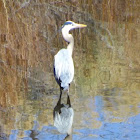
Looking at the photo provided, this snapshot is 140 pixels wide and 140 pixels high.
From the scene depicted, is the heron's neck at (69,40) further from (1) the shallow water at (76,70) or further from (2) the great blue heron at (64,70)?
(1) the shallow water at (76,70)

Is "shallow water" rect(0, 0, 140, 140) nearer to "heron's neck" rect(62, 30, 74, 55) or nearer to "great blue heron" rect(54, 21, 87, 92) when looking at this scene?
"great blue heron" rect(54, 21, 87, 92)

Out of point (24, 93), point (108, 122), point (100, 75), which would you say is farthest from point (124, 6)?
point (108, 122)

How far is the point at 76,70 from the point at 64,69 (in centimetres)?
133

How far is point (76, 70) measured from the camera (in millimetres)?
8266

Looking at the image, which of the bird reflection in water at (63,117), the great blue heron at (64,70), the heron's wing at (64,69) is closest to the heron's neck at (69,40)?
the great blue heron at (64,70)

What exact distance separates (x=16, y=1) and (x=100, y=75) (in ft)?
19.0

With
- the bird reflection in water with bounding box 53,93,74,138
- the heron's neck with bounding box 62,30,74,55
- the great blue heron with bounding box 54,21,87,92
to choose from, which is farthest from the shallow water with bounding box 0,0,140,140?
the heron's neck with bounding box 62,30,74,55

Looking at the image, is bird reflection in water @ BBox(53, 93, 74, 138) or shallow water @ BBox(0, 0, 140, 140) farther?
shallow water @ BBox(0, 0, 140, 140)

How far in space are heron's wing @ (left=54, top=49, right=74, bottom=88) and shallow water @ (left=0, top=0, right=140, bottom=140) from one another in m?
0.23

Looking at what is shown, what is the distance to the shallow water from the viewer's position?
5.51 m

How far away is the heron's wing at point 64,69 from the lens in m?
6.80

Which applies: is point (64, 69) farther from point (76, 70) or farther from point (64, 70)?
point (76, 70)

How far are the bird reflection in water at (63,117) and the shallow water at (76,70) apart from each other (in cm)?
6

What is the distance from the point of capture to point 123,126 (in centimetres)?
547
